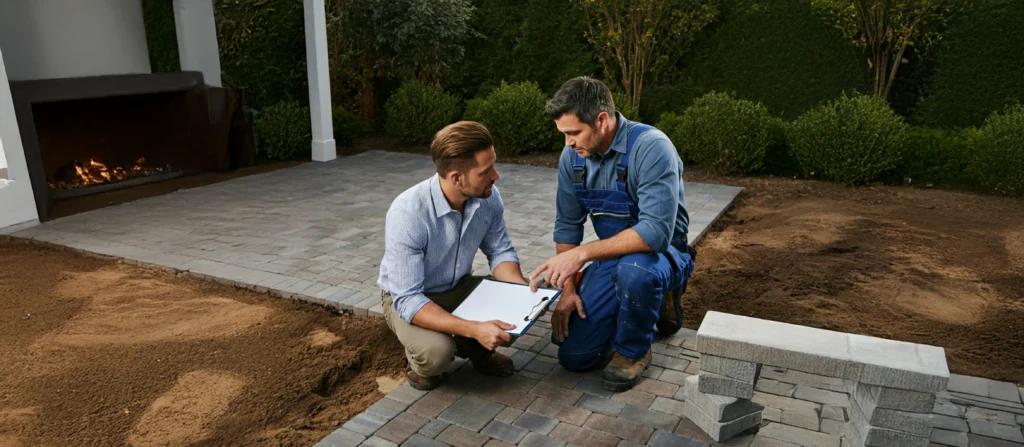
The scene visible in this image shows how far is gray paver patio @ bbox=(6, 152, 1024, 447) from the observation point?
3.28m

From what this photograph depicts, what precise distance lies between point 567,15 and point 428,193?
28.9 ft

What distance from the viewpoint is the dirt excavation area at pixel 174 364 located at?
3.46 metres

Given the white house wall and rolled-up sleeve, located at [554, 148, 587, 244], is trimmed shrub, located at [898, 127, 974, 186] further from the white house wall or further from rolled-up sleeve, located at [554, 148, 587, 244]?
the white house wall

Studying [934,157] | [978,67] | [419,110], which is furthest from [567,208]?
[419,110]

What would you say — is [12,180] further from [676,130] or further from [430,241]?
[676,130]

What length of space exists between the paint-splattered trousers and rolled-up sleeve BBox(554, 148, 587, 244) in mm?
224

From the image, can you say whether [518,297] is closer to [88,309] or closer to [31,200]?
[88,309]

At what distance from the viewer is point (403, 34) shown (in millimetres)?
11164

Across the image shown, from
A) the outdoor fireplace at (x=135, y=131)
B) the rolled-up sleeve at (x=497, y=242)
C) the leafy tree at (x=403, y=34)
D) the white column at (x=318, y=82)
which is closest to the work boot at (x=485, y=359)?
the rolled-up sleeve at (x=497, y=242)

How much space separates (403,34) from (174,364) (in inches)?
315

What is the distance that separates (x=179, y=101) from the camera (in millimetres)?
9484

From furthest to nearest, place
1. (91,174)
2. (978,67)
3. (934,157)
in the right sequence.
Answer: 1. (978,67)
2. (91,174)
3. (934,157)

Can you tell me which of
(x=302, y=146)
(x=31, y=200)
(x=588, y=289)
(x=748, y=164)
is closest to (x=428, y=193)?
(x=588, y=289)

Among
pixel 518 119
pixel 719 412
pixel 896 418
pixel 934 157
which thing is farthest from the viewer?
pixel 518 119
